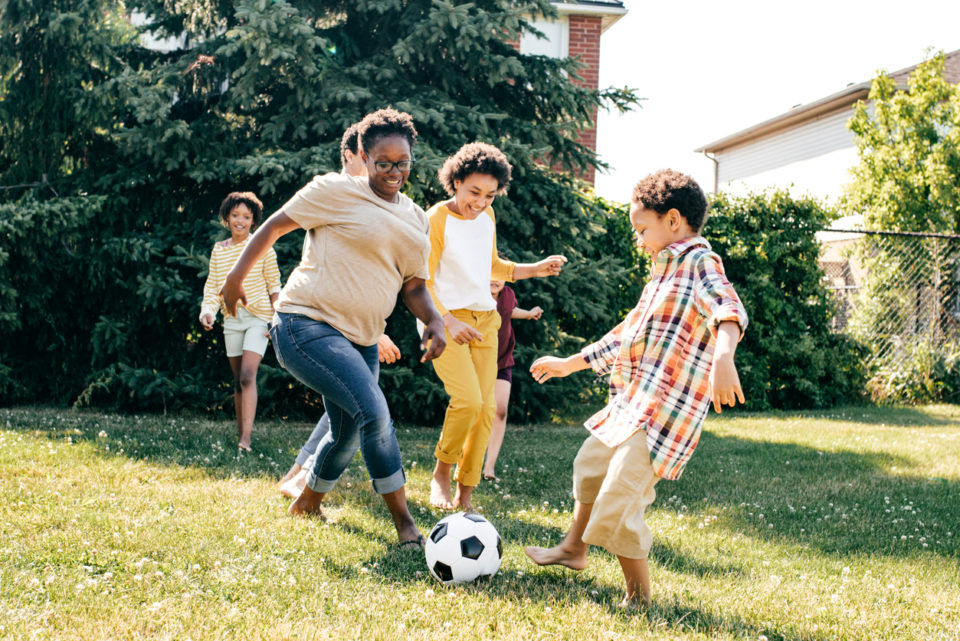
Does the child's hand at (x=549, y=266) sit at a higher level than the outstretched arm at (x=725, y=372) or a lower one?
higher

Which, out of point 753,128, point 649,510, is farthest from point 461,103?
point 753,128

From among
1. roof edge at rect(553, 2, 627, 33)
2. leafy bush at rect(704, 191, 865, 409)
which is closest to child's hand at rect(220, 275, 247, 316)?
leafy bush at rect(704, 191, 865, 409)

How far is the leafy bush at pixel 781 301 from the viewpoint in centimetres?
1225

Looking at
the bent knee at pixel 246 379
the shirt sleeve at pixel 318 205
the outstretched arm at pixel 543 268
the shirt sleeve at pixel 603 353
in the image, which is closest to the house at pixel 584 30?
the bent knee at pixel 246 379

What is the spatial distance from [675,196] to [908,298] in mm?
11496

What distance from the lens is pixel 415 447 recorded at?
7750 millimetres

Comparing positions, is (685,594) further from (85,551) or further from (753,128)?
(753,128)

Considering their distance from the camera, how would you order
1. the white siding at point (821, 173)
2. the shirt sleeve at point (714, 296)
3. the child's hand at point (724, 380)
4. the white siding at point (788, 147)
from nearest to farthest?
the child's hand at point (724, 380) → the shirt sleeve at point (714, 296) → the white siding at point (821, 173) → the white siding at point (788, 147)

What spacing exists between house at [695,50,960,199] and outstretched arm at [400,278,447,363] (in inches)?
804

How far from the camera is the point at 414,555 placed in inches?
157

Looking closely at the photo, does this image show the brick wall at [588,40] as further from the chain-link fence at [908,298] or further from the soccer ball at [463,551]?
the soccer ball at [463,551]

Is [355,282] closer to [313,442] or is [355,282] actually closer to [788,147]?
[313,442]

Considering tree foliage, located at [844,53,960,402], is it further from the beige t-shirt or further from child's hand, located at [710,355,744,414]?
child's hand, located at [710,355,744,414]

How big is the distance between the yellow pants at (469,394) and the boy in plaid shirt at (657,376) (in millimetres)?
1474
